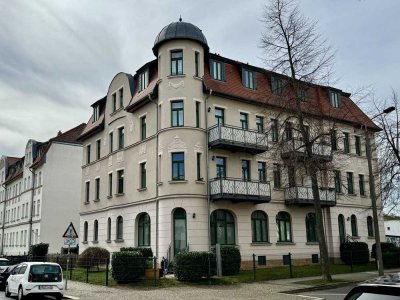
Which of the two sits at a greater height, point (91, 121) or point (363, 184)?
point (91, 121)

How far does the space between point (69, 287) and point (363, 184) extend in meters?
25.9

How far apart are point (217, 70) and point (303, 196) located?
10.5 metres

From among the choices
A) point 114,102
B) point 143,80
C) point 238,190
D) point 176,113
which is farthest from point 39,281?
point 114,102

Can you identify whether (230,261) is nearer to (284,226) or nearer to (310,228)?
(284,226)

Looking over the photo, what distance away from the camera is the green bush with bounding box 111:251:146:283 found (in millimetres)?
20297

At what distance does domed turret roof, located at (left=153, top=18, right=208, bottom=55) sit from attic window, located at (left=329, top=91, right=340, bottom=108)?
1279 centimetres

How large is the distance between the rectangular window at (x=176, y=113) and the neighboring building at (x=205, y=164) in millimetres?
63

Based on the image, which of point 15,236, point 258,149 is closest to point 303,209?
point 258,149

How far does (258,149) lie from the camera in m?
28.1

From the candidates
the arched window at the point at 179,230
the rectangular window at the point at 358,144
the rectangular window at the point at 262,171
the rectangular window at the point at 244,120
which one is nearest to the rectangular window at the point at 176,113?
the rectangular window at the point at 244,120

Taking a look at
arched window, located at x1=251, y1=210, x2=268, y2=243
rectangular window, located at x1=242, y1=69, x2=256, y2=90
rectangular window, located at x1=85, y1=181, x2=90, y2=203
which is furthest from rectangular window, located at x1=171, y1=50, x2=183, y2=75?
rectangular window, located at x1=85, y1=181, x2=90, y2=203

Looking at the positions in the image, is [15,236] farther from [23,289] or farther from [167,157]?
[23,289]

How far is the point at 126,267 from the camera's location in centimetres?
2041

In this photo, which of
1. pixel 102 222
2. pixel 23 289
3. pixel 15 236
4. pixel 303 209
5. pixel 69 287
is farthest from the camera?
pixel 15 236
